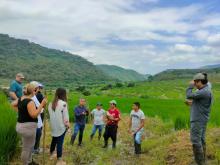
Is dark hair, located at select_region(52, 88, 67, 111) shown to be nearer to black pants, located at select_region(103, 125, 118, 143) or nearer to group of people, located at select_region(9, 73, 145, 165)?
group of people, located at select_region(9, 73, 145, 165)

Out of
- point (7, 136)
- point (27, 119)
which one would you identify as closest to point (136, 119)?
point (7, 136)

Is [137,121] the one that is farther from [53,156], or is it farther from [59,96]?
[59,96]

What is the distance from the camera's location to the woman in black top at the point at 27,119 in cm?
717

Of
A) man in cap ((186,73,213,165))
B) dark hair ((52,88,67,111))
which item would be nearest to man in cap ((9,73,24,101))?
dark hair ((52,88,67,111))

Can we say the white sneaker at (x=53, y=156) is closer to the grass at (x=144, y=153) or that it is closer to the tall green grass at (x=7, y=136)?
the grass at (x=144, y=153)

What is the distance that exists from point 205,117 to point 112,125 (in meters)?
4.95

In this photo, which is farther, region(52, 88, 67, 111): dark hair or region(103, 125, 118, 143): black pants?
region(103, 125, 118, 143): black pants

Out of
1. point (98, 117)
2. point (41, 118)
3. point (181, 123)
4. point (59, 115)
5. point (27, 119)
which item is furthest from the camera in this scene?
point (181, 123)

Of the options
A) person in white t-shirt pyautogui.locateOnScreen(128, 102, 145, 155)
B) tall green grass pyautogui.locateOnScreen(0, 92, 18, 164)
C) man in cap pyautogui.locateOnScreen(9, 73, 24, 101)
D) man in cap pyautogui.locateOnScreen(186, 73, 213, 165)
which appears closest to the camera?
man in cap pyautogui.locateOnScreen(186, 73, 213, 165)

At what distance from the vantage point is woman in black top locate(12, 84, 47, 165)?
7171 mm

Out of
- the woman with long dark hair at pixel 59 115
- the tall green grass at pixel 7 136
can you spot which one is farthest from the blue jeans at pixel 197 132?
the tall green grass at pixel 7 136

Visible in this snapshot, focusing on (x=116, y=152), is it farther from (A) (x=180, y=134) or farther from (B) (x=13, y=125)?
(B) (x=13, y=125)

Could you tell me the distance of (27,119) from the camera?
7285 mm

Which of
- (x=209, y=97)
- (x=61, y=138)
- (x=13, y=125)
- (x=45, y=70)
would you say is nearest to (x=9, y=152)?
Result: (x=13, y=125)
